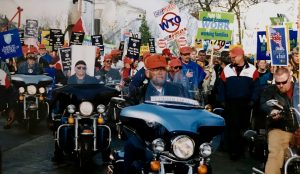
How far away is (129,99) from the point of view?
6039 millimetres

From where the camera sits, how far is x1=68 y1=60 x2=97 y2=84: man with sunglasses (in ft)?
27.1

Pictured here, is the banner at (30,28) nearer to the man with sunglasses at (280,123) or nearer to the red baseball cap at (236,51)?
the red baseball cap at (236,51)

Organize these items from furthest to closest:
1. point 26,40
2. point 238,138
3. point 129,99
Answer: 1. point 26,40
2. point 238,138
3. point 129,99

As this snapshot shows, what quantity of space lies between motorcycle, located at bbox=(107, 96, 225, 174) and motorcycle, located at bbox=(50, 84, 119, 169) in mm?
2667

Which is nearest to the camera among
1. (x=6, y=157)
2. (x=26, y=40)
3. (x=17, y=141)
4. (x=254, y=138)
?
(x=254, y=138)

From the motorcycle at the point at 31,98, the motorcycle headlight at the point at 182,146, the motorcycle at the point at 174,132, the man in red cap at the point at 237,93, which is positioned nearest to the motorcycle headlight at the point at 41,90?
the motorcycle at the point at 31,98

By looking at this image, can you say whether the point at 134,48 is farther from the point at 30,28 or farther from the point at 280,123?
the point at 280,123

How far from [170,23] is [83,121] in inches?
277

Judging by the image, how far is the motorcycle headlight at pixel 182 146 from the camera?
488cm

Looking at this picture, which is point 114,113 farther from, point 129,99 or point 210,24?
point 129,99

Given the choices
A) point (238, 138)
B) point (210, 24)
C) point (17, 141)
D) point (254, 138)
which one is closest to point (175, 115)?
point (254, 138)

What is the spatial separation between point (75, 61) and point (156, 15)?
6.90 metres

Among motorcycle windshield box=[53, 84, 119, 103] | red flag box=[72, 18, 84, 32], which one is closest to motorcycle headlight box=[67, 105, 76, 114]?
motorcycle windshield box=[53, 84, 119, 103]

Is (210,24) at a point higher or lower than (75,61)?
higher
